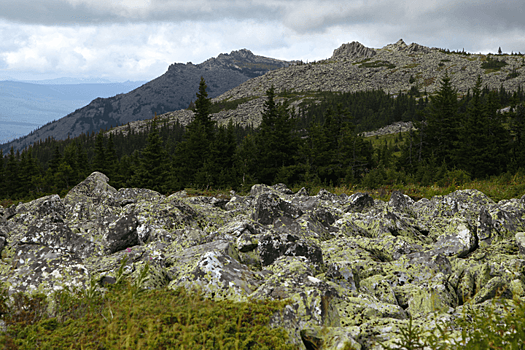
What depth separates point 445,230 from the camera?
11.5 m

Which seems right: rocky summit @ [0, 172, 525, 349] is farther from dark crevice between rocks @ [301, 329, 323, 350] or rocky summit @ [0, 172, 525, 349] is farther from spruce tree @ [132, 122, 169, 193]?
spruce tree @ [132, 122, 169, 193]

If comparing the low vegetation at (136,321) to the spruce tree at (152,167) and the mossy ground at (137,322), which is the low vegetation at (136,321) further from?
the spruce tree at (152,167)

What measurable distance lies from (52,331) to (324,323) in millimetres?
4581

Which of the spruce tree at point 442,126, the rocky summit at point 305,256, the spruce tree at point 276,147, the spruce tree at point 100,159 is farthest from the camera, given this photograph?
the spruce tree at point 100,159

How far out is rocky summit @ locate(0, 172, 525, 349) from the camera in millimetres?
5664

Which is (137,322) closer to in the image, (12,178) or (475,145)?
(475,145)

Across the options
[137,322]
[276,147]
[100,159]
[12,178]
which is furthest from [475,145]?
[12,178]

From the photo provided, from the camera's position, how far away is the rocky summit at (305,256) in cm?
566

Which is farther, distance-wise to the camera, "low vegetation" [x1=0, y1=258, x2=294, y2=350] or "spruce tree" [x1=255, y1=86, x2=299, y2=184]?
"spruce tree" [x1=255, y1=86, x2=299, y2=184]

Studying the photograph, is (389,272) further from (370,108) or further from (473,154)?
(370,108)

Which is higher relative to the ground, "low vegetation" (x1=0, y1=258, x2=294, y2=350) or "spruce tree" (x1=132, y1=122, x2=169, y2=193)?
"spruce tree" (x1=132, y1=122, x2=169, y2=193)

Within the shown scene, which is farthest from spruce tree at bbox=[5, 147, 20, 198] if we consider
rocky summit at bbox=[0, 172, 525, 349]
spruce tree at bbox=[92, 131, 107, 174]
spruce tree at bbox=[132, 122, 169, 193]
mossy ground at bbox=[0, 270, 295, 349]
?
mossy ground at bbox=[0, 270, 295, 349]

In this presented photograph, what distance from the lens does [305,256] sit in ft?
27.5

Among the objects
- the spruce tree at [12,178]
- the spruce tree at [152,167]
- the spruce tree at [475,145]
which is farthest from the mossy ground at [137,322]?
→ the spruce tree at [12,178]
